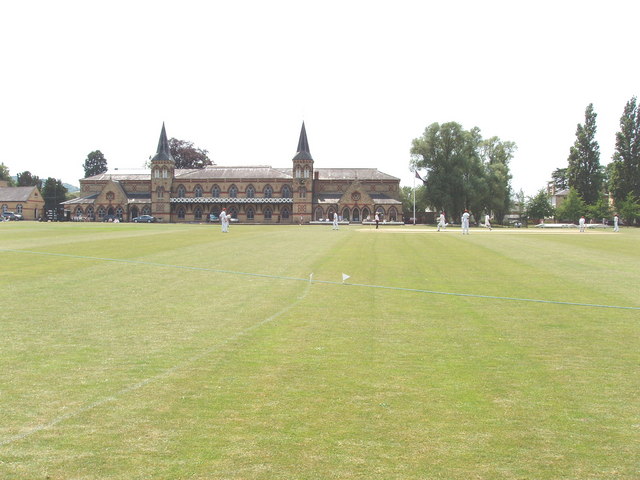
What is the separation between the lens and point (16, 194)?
12081cm

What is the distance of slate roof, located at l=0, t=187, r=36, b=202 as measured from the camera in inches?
4707

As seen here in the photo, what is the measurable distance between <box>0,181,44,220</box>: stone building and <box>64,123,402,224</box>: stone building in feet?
50.1

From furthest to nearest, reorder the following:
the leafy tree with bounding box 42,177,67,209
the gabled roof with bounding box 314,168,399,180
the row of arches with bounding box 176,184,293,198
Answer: the leafy tree with bounding box 42,177,67,209
the row of arches with bounding box 176,184,293,198
the gabled roof with bounding box 314,168,399,180

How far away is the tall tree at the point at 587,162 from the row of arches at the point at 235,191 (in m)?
48.7

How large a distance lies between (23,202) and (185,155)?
36157 mm

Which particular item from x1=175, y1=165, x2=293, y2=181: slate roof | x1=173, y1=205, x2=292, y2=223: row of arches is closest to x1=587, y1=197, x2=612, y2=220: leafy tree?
x1=173, y1=205, x2=292, y2=223: row of arches

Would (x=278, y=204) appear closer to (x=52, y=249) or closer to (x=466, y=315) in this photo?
(x=52, y=249)

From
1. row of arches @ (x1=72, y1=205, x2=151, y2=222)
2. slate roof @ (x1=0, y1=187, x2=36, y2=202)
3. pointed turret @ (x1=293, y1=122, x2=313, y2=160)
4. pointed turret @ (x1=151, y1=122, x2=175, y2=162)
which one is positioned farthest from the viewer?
slate roof @ (x1=0, y1=187, x2=36, y2=202)

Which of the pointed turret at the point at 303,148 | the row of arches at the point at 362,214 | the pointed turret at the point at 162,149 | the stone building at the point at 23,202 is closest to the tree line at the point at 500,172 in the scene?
the row of arches at the point at 362,214

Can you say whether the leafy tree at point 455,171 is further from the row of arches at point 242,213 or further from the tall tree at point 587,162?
the row of arches at point 242,213

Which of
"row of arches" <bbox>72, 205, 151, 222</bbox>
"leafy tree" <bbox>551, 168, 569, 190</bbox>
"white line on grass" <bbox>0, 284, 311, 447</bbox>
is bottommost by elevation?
"white line on grass" <bbox>0, 284, 311, 447</bbox>

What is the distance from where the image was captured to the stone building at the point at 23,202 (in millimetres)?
119125

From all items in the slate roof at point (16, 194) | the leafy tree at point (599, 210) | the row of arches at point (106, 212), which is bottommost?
the row of arches at point (106, 212)

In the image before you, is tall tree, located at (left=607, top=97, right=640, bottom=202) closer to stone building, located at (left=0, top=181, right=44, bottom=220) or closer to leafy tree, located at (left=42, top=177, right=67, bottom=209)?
leafy tree, located at (left=42, top=177, right=67, bottom=209)
